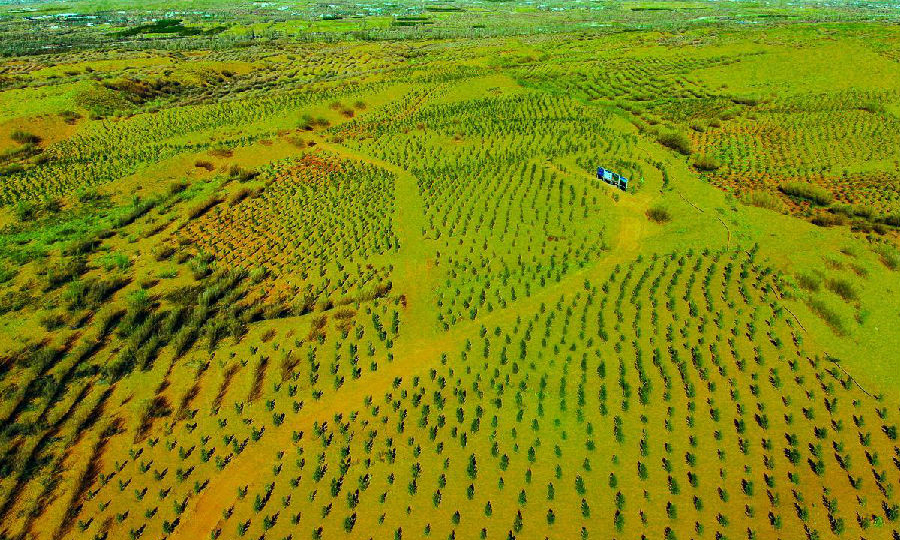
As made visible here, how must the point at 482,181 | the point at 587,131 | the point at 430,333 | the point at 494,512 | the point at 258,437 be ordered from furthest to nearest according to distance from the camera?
the point at 587,131 < the point at 482,181 < the point at 430,333 < the point at 258,437 < the point at 494,512

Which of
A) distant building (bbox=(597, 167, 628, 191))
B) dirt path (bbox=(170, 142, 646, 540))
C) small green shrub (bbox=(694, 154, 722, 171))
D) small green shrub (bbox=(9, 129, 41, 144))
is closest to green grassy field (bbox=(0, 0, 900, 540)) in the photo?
dirt path (bbox=(170, 142, 646, 540))

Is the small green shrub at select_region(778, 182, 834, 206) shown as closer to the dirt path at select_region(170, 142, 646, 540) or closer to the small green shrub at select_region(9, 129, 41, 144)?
the dirt path at select_region(170, 142, 646, 540)

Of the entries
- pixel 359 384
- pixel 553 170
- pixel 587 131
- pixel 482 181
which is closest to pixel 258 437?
pixel 359 384

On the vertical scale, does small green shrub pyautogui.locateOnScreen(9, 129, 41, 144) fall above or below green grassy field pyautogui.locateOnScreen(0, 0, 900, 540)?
above

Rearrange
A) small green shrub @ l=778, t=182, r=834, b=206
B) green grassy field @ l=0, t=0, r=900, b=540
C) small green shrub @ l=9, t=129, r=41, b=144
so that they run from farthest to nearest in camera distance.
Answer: small green shrub @ l=9, t=129, r=41, b=144
small green shrub @ l=778, t=182, r=834, b=206
green grassy field @ l=0, t=0, r=900, b=540

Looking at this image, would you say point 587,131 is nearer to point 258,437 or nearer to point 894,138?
point 894,138

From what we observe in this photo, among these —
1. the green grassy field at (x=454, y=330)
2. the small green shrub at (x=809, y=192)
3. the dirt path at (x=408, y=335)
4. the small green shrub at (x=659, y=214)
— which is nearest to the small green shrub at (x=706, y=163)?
the green grassy field at (x=454, y=330)

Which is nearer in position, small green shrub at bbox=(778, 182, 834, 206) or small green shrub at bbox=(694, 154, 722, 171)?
small green shrub at bbox=(778, 182, 834, 206)
